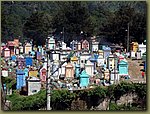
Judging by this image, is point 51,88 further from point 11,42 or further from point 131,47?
point 131,47

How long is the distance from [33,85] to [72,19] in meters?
1.13

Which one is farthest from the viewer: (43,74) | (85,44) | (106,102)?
(85,44)

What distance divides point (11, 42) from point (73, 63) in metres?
1.18

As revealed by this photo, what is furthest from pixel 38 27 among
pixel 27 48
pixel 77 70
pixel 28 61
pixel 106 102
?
pixel 106 102

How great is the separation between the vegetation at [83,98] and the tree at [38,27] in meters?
0.80

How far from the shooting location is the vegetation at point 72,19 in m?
5.57

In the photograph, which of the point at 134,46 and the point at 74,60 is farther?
the point at 74,60

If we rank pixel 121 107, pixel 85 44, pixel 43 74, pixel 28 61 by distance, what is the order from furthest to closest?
pixel 85 44
pixel 28 61
pixel 43 74
pixel 121 107

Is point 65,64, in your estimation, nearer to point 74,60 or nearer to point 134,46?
point 74,60

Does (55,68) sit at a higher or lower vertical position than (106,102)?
higher

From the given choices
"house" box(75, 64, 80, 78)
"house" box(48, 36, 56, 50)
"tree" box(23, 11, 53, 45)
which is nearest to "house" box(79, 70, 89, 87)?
"house" box(75, 64, 80, 78)

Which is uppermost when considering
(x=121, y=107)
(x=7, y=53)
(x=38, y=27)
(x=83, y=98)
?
(x=38, y=27)

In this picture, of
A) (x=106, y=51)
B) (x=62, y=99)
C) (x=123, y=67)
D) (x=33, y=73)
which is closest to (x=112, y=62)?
(x=106, y=51)

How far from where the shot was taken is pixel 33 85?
5.98 m
